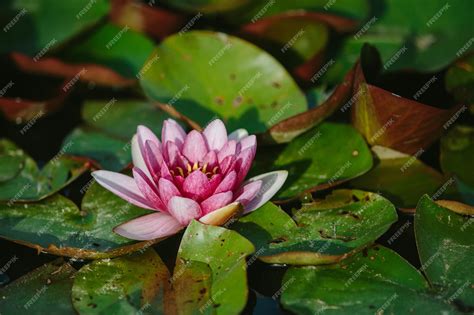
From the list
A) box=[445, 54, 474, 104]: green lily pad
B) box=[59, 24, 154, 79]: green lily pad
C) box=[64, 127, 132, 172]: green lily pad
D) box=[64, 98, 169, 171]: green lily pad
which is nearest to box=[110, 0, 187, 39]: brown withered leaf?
box=[59, 24, 154, 79]: green lily pad

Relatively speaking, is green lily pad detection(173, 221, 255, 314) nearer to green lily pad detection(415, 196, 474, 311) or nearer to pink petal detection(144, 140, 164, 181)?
pink petal detection(144, 140, 164, 181)

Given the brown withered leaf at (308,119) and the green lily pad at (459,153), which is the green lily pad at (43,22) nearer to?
the brown withered leaf at (308,119)

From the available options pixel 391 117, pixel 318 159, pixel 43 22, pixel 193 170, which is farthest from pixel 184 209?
pixel 43 22

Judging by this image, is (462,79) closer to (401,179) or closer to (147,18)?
(401,179)

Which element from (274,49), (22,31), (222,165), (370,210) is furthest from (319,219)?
(22,31)

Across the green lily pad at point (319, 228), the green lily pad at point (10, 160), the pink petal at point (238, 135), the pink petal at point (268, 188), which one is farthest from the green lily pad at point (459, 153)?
the green lily pad at point (10, 160)

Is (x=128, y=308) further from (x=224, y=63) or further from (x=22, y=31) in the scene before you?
(x=22, y=31)

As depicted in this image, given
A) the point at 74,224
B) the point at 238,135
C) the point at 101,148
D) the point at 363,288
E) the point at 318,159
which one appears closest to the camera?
the point at 363,288
